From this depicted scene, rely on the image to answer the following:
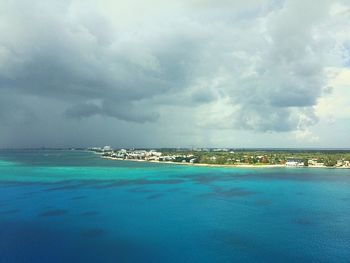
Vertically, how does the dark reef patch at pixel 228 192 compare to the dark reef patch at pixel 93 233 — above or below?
above

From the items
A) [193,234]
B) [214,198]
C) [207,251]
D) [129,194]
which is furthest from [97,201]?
[207,251]

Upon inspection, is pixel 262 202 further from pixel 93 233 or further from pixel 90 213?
pixel 93 233

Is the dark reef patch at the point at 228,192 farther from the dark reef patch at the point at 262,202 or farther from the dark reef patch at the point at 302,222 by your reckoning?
the dark reef patch at the point at 302,222

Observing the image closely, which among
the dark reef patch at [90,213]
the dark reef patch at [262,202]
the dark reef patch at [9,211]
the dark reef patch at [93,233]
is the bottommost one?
the dark reef patch at [93,233]

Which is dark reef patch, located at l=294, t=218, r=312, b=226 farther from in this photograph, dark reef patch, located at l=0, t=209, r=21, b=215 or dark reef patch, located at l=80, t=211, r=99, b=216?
dark reef patch, located at l=0, t=209, r=21, b=215

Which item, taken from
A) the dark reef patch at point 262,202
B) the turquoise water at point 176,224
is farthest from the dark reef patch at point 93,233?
the dark reef patch at point 262,202

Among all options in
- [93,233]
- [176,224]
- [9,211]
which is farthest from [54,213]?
[176,224]

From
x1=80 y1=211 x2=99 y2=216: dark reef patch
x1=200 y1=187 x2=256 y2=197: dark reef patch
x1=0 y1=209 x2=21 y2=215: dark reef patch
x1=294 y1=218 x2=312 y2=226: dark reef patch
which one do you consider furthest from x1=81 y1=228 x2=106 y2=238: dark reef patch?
x1=200 y1=187 x2=256 y2=197: dark reef patch

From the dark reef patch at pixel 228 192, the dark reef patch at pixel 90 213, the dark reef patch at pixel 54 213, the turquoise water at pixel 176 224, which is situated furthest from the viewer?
the dark reef patch at pixel 228 192

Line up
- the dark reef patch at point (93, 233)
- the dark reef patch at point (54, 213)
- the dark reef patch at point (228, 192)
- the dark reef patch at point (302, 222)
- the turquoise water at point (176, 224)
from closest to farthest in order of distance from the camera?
the turquoise water at point (176, 224), the dark reef patch at point (93, 233), the dark reef patch at point (302, 222), the dark reef patch at point (54, 213), the dark reef patch at point (228, 192)
